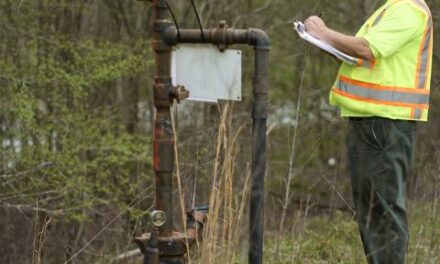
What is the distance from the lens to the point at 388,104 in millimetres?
4266

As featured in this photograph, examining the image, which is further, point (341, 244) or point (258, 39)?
point (341, 244)

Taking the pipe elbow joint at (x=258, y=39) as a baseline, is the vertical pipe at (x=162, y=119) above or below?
below

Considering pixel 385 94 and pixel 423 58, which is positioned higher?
pixel 423 58

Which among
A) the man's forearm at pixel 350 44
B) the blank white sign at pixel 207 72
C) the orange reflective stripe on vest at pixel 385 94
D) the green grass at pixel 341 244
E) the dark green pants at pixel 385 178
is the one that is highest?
the man's forearm at pixel 350 44

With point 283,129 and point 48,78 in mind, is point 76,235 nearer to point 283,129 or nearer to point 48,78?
point 48,78

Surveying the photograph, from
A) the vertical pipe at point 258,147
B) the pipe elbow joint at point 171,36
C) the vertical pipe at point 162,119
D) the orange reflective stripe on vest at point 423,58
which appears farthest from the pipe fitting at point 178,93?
the orange reflective stripe on vest at point 423,58

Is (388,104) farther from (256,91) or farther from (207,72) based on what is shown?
(207,72)

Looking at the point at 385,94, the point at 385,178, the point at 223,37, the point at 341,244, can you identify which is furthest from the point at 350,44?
the point at 341,244

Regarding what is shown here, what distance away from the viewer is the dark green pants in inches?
168

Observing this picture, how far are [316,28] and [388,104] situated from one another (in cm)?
54

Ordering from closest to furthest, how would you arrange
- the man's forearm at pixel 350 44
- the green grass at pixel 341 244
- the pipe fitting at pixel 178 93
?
the pipe fitting at pixel 178 93, the man's forearm at pixel 350 44, the green grass at pixel 341 244

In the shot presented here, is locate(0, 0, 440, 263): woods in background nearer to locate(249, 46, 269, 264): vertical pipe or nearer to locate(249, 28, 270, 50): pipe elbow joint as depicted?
locate(249, 46, 269, 264): vertical pipe

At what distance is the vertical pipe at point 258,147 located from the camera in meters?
3.65

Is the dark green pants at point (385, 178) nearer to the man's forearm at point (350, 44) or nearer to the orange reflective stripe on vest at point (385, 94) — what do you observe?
the orange reflective stripe on vest at point (385, 94)
